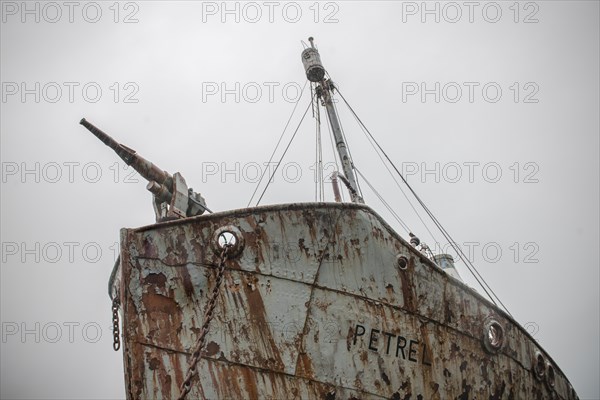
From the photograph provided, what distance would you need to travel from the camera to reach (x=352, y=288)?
4.98 metres

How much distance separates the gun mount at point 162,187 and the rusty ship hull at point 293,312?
4.29 ft

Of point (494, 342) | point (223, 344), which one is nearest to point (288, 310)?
point (223, 344)

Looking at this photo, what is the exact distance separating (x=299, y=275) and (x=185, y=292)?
119 cm

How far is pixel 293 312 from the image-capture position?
188 inches

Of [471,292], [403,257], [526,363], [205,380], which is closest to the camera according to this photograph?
[205,380]

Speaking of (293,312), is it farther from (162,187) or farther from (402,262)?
(162,187)

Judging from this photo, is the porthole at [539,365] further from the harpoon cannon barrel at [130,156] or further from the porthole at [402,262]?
the harpoon cannon barrel at [130,156]

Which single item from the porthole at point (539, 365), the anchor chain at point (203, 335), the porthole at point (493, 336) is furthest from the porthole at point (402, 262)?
the porthole at point (539, 365)

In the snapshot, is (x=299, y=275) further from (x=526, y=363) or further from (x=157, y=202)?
(x=526, y=363)

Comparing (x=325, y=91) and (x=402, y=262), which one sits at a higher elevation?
(x=325, y=91)

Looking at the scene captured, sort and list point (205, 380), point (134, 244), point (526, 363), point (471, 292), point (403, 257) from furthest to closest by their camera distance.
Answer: point (526, 363)
point (471, 292)
point (403, 257)
point (134, 244)
point (205, 380)

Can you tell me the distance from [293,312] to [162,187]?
2.67 m

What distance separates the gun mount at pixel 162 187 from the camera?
597cm

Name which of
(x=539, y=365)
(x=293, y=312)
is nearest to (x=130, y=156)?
(x=293, y=312)
